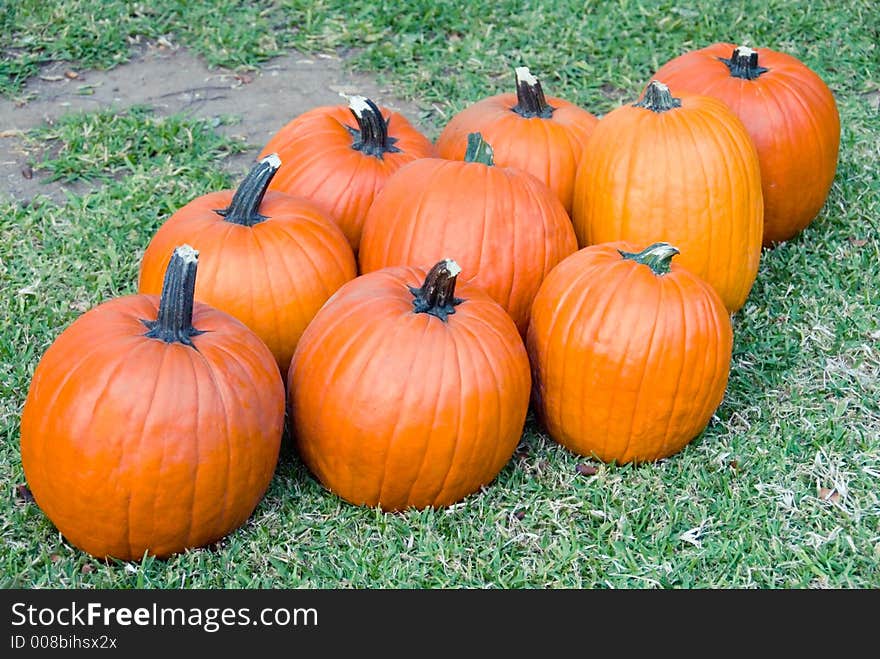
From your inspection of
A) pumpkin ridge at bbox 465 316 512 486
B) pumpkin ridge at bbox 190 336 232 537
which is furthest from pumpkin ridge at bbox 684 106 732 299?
pumpkin ridge at bbox 190 336 232 537

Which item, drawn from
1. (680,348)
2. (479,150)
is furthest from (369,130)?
(680,348)

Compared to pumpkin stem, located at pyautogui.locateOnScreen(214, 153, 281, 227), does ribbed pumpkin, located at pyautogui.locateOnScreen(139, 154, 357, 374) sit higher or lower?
lower

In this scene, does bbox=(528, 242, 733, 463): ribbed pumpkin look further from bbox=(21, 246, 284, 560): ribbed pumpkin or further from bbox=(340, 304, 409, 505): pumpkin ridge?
bbox=(21, 246, 284, 560): ribbed pumpkin

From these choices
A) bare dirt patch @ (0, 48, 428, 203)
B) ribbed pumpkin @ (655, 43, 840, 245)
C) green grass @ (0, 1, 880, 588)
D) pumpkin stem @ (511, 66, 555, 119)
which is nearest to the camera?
green grass @ (0, 1, 880, 588)

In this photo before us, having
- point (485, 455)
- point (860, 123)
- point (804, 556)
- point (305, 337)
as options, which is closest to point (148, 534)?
point (305, 337)

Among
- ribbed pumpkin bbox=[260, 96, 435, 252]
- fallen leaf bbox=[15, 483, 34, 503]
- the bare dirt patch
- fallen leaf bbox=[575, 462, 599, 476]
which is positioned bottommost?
fallen leaf bbox=[575, 462, 599, 476]

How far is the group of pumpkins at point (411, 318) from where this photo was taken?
300 cm

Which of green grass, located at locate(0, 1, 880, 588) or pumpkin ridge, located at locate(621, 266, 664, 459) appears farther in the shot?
pumpkin ridge, located at locate(621, 266, 664, 459)

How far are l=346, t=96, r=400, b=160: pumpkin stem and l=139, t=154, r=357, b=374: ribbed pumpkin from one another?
528 millimetres

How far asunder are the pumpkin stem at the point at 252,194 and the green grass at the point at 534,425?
80 cm

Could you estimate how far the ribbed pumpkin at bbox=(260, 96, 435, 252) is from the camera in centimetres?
412

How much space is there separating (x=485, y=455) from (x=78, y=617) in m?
1.21

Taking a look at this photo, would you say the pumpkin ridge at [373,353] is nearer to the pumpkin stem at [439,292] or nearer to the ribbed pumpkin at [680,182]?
the pumpkin stem at [439,292]

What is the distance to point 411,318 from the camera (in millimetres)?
3229
